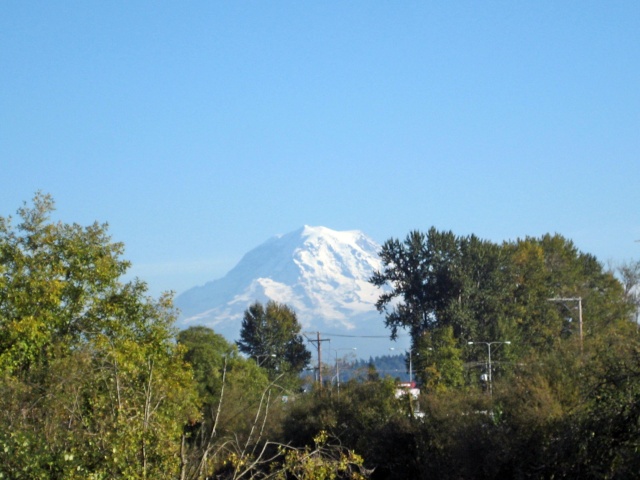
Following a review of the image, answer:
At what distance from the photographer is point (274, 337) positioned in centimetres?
10706

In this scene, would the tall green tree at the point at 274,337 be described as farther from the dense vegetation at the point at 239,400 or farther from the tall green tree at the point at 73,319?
the tall green tree at the point at 73,319

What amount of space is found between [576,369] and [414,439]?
33.4 ft

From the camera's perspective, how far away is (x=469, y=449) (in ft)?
109

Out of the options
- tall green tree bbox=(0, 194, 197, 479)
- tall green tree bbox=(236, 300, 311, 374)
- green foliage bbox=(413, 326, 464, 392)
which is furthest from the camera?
tall green tree bbox=(236, 300, 311, 374)

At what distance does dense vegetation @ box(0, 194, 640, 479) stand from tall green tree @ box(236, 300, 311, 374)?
94.9ft

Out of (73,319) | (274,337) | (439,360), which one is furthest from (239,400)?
(274,337)

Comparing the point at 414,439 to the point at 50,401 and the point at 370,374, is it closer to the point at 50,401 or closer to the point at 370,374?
the point at 370,374

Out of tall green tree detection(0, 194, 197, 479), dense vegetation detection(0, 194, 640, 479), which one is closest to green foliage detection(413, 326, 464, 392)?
dense vegetation detection(0, 194, 640, 479)

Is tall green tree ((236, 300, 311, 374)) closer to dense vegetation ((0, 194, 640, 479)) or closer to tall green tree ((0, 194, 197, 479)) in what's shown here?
dense vegetation ((0, 194, 640, 479))

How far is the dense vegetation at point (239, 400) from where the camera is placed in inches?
568

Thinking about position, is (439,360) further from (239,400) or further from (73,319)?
(73,319)

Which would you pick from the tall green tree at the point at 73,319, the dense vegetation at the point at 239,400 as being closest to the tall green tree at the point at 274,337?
the dense vegetation at the point at 239,400

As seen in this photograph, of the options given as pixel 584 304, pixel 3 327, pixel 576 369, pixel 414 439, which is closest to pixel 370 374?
pixel 414 439

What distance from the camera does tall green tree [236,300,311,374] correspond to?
10631 centimetres
